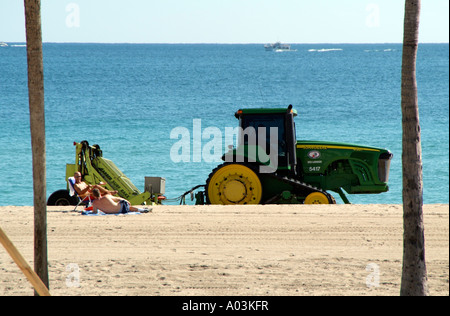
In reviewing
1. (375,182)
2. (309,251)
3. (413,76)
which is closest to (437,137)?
(375,182)

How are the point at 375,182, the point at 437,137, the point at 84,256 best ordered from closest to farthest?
the point at 84,256 < the point at 375,182 < the point at 437,137

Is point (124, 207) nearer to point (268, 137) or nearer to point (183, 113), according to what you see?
point (268, 137)

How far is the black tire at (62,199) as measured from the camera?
1428 centimetres

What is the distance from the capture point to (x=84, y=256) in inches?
375

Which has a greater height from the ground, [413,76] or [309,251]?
[413,76]

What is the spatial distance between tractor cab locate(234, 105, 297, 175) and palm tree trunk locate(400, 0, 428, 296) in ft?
20.2

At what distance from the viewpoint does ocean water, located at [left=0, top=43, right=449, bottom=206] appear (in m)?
27.3

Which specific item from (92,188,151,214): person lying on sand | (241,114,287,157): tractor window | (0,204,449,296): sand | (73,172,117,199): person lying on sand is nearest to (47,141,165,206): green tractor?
(73,172,117,199): person lying on sand

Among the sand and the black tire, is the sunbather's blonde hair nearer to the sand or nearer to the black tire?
the sand

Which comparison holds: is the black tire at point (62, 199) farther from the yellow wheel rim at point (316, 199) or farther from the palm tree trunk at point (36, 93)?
the palm tree trunk at point (36, 93)

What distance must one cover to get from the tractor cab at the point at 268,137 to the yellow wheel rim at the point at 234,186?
316mm

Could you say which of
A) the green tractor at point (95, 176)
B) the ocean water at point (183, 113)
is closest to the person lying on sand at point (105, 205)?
the green tractor at point (95, 176)
